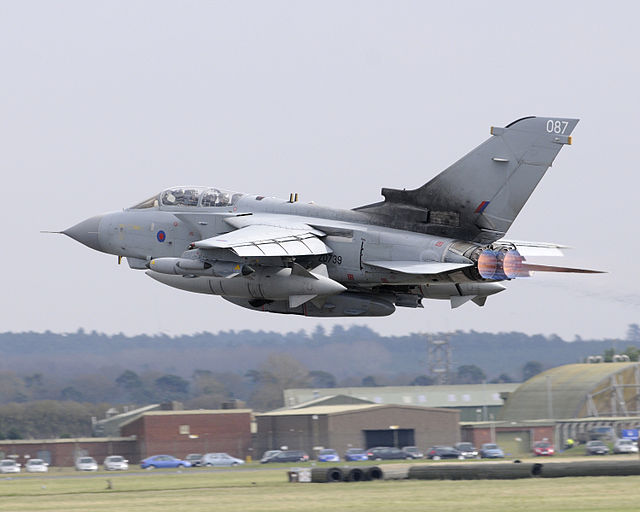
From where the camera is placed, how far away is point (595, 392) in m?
66.3

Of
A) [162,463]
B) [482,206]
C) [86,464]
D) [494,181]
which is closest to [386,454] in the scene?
[162,463]

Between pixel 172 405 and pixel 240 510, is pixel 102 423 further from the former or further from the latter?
pixel 240 510

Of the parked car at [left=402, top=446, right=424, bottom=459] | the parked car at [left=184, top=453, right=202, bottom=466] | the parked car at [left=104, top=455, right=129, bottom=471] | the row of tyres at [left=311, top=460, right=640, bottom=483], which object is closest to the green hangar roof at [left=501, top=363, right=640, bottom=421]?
the parked car at [left=402, top=446, right=424, bottom=459]

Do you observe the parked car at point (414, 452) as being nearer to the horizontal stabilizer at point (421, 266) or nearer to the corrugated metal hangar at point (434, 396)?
the corrugated metal hangar at point (434, 396)

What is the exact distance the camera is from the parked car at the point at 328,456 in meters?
57.1

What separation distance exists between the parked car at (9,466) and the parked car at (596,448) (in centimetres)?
2885

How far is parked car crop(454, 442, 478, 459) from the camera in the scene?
5722 centimetres

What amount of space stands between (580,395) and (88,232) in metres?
41.7

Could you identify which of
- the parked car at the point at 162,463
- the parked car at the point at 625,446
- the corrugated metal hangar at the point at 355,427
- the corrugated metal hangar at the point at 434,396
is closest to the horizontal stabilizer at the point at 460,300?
the parked car at the point at 625,446

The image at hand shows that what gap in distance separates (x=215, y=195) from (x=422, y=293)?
20.4ft

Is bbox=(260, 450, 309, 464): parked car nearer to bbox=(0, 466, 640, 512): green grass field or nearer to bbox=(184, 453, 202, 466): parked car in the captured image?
bbox=(184, 453, 202, 466): parked car

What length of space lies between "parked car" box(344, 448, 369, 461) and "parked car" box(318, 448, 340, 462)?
1.92 feet

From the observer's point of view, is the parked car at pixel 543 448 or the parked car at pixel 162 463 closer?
the parked car at pixel 543 448

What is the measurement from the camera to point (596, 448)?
55969 millimetres
